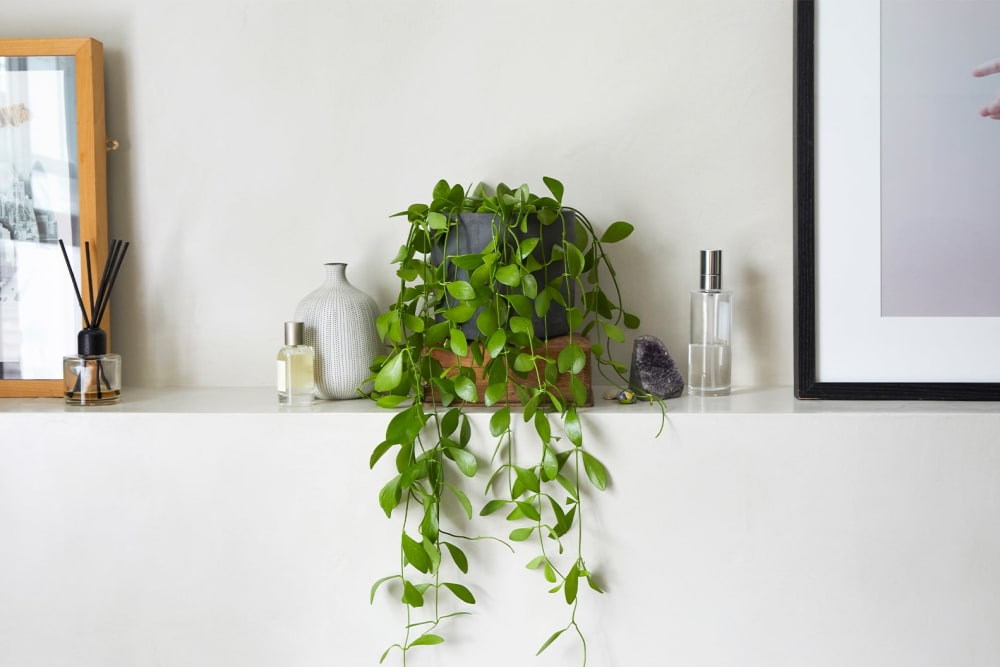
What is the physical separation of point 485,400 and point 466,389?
0.10ft

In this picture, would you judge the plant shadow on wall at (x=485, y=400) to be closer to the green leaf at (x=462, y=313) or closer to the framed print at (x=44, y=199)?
the green leaf at (x=462, y=313)

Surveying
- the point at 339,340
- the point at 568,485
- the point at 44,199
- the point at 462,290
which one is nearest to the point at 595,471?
the point at 568,485

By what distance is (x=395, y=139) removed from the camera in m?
0.99

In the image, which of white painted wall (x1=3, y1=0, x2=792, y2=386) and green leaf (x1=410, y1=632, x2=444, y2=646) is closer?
green leaf (x1=410, y1=632, x2=444, y2=646)

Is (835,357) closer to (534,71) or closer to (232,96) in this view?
(534,71)

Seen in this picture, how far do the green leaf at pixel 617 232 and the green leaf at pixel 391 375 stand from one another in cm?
29

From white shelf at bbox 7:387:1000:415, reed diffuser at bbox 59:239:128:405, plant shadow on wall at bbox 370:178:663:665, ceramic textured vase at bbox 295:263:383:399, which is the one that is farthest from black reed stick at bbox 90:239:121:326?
plant shadow on wall at bbox 370:178:663:665

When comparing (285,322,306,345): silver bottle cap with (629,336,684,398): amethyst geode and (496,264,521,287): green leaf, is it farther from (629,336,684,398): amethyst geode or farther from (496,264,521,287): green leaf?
(629,336,684,398): amethyst geode

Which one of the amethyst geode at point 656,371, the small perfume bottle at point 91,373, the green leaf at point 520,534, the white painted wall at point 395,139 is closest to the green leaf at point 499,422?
the green leaf at point 520,534

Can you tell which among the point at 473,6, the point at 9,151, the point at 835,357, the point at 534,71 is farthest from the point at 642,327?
the point at 9,151

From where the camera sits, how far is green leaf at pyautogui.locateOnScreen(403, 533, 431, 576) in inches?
30.1

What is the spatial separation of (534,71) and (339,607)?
703 millimetres

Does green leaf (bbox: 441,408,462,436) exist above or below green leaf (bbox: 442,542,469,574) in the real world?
above

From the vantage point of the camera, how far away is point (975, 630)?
80 centimetres
